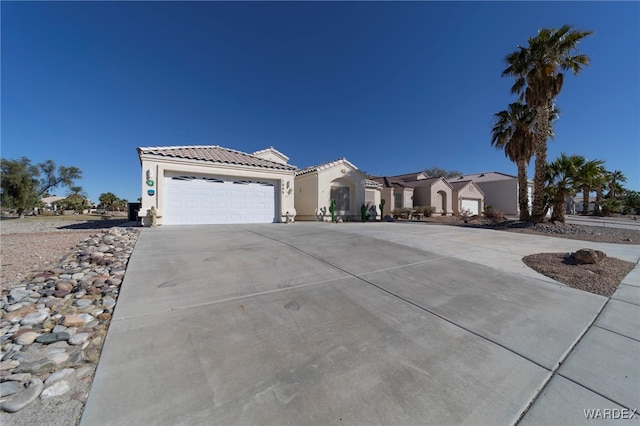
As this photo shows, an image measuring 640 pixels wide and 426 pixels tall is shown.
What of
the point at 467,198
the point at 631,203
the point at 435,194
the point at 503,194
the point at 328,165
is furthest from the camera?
the point at 631,203

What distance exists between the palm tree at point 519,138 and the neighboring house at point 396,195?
974 centimetres

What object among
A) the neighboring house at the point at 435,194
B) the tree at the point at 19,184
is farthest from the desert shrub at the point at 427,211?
the tree at the point at 19,184

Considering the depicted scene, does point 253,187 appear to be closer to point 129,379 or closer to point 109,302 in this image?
point 109,302

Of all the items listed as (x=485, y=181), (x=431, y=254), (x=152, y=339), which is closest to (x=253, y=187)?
(x=431, y=254)

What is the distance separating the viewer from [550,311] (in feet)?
11.2

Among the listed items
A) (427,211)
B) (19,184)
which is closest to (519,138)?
(427,211)

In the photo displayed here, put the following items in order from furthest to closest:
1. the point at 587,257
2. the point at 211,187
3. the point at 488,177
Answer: the point at 488,177 → the point at 211,187 → the point at 587,257

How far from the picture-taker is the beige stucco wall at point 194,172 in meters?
11.1

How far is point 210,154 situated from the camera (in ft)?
44.5

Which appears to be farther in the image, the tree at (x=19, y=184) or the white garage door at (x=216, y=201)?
the tree at (x=19, y=184)

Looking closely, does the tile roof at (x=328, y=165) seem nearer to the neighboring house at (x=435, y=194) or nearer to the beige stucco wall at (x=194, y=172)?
the beige stucco wall at (x=194, y=172)

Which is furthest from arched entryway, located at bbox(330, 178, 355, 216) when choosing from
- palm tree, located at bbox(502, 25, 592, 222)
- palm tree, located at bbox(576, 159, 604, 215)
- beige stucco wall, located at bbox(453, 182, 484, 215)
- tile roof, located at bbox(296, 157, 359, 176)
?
beige stucco wall, located at bbox(453, 182, 484, 215)

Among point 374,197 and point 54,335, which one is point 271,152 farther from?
point 54,335

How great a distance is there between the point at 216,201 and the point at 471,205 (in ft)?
96.7
